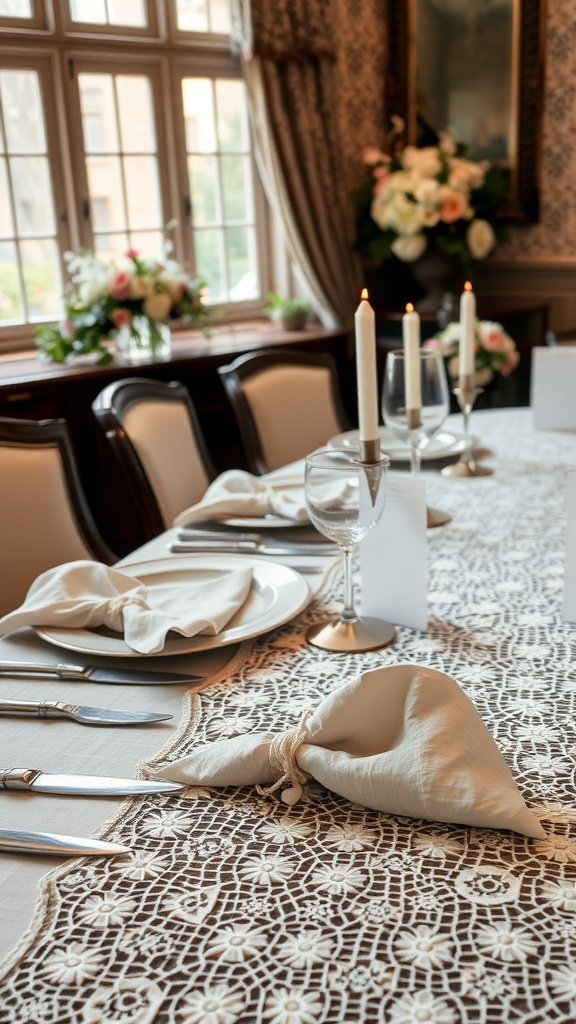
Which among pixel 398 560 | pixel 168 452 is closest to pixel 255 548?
pixel 398 560

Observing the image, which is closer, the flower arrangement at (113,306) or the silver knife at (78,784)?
the silver knife at (78,784)

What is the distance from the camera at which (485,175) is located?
388 cm

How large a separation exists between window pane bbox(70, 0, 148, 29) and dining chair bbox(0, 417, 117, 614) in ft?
6.55

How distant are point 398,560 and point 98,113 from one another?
2688 mm

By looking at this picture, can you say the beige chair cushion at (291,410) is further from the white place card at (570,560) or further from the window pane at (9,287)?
the white place card at (570,560)

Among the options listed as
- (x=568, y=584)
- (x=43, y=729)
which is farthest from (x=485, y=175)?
(x=43, y=729)

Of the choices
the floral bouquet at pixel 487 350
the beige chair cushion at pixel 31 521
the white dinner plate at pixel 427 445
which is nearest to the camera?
the beige chair cushion at pixel 31 521

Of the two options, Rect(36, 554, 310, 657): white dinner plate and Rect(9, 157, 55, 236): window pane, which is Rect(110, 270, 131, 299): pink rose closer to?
Rect(9, 157, 55, 236): window pane

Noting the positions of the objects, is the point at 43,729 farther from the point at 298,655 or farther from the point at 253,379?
the point at 253,379

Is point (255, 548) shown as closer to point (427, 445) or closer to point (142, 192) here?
point (427, 445)

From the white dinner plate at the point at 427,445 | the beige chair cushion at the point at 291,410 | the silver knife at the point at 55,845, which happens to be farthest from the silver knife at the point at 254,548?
the beige chair cushion at the point at 291,410

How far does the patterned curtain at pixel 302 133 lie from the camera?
3557 millimetres

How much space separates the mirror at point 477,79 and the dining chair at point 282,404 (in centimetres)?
169

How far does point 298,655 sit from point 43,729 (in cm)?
31
